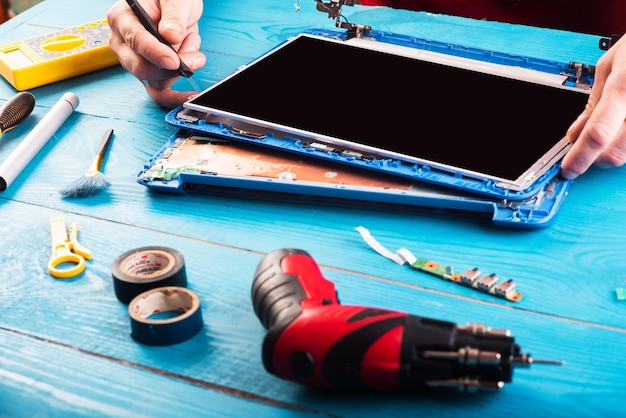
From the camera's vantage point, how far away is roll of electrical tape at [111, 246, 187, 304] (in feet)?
2.60

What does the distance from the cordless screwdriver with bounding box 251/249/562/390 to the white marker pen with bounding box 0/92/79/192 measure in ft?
1.81

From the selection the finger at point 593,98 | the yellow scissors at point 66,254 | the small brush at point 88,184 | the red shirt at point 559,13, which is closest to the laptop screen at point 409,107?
the finger at point 593,98

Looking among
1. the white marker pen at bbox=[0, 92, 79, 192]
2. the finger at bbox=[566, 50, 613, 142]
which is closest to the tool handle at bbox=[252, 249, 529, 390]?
the finger at bbox=[566, 50, 613, 142]

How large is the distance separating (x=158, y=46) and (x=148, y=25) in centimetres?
5

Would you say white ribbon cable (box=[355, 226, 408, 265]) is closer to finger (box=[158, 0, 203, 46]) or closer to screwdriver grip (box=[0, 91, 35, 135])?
finger (box=[158, 0, 203, 46])

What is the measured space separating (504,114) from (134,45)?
0.58m

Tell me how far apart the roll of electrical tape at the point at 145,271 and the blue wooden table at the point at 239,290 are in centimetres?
3

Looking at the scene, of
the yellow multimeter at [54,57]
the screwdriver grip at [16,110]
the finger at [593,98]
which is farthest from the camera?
the yellow multimeter at [54,57]

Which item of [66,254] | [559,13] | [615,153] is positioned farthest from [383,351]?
[559,13]

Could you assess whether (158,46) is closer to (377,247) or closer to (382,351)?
(377,247)

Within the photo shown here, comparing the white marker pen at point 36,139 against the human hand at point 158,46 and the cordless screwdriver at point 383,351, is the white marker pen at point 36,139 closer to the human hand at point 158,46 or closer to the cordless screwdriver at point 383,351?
the human hand at point 158,46

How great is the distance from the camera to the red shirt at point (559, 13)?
1.65 meters

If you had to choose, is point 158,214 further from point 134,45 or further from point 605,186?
point 605,186

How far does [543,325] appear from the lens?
77cm
